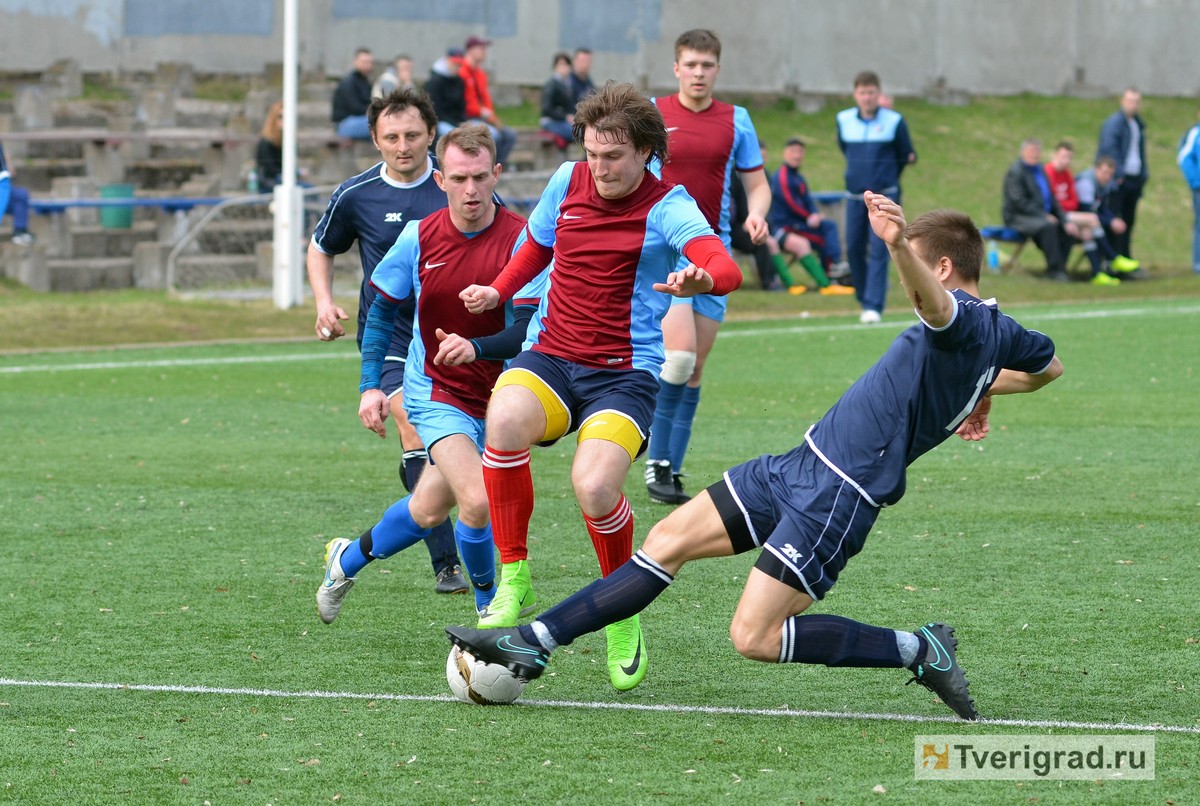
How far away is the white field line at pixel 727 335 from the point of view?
13953mm

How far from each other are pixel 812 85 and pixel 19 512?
25.8m

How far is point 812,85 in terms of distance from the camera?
3231cm

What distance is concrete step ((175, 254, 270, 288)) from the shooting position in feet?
59.3

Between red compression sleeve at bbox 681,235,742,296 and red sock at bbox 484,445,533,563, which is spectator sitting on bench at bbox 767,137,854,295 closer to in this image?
red compression sleeve at bbox 681,235,742,296

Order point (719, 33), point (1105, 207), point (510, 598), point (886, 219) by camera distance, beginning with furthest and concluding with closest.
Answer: point (719, 33)
point (1105, 207)
point (510, 598)
point (886, 219)

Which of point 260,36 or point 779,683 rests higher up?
point 260,36

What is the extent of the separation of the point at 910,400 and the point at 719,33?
27229 millimetres

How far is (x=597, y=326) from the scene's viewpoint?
5695 millimetres

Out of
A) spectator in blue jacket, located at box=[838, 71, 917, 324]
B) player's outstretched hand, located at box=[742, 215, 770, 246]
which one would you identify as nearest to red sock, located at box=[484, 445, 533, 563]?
player's outstretched hand, located at box=[742, 215, 770, 246]

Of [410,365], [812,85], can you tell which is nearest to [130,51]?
[812,85]

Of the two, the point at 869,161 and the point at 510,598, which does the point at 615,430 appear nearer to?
the point at 510,598

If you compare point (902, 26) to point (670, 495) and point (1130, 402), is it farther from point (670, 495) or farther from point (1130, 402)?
point (670, 495)

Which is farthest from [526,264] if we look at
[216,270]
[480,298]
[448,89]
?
[448,89]

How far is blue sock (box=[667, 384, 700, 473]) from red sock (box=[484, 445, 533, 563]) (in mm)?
3192
